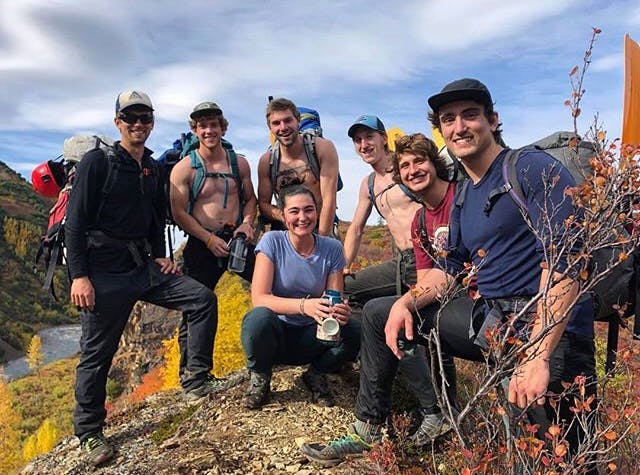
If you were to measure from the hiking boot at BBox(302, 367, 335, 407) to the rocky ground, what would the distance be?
2.6 inches

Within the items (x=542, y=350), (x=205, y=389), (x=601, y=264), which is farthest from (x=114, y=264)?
(x=601, y=264)

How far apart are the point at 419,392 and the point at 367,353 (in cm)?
72

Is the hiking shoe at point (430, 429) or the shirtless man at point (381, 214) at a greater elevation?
the shirtless man at point (381, 214)

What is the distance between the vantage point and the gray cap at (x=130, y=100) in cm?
486

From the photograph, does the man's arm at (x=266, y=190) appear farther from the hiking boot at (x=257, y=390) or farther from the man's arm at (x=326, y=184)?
the hiking boot at (x=257, y=390)

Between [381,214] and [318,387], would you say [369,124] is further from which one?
[318,387]

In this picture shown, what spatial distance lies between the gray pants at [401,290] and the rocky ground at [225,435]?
0.78 m

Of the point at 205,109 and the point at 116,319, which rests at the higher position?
the point at 205,109

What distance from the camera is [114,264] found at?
490cm

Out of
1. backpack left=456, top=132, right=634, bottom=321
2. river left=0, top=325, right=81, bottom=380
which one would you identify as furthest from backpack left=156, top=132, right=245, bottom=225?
river left=0, top=325, right=81, bottom=380

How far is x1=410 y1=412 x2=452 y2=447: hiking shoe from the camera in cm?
404

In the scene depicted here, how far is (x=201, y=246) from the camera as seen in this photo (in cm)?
595

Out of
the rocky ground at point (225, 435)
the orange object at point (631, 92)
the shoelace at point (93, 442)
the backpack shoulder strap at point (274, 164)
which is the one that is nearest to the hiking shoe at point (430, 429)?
the rocky ground at point (225, 435)

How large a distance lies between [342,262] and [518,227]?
→ 2.08 metres
